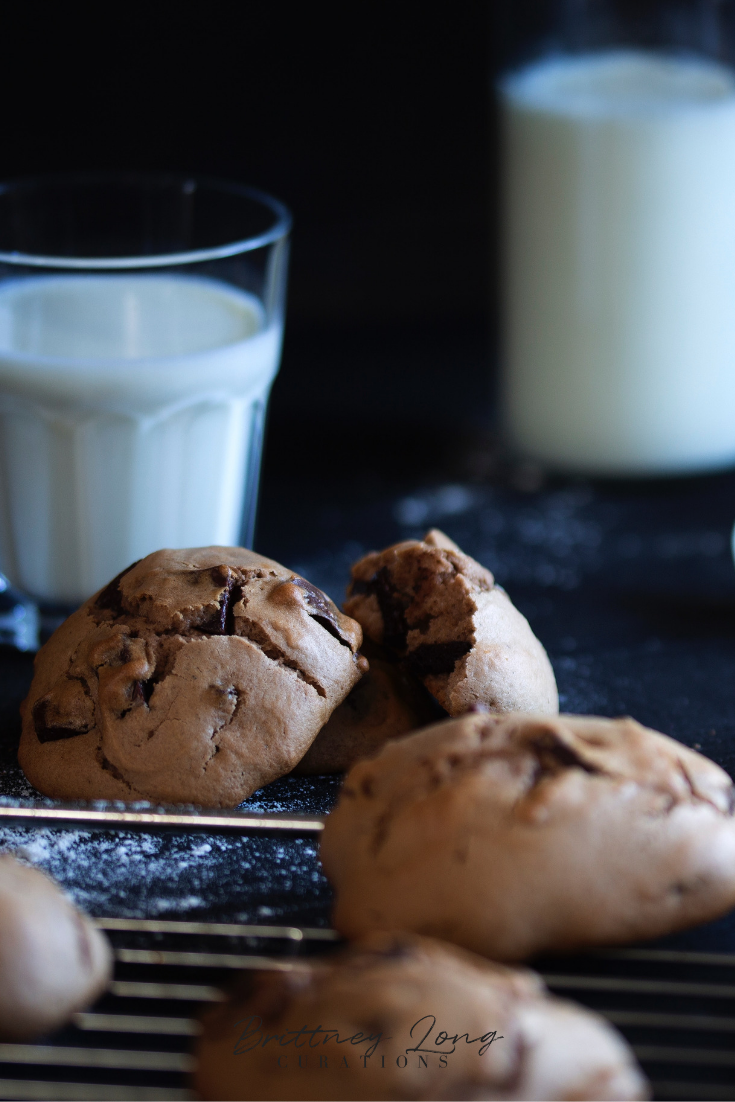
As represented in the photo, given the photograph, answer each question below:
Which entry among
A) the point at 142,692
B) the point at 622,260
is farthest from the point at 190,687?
the point at 622,260

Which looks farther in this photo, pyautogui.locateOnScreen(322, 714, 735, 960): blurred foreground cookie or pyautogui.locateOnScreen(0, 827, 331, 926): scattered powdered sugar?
pyautogui.locateOnScreen(0, 827, 331, 926): scattered powdered sugar

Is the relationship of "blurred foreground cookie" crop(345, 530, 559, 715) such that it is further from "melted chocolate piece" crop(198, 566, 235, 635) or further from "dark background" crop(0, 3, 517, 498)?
"dark background" crop(0, 3, 517, 498)

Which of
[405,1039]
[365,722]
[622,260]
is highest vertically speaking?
[622,260]

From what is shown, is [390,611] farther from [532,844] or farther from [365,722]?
[532,844]

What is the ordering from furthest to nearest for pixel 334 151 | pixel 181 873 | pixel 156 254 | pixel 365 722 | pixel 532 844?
pixel 334 151 < pixel 156 254 < pixel 365 722 < pixel 181 873 < pixel 532 844

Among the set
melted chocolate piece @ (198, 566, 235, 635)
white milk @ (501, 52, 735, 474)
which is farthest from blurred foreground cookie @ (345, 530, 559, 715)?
white milk @ (501, 52, 735, 474)

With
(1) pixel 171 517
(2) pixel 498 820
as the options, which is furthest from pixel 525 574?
(2) pixel 498 820
